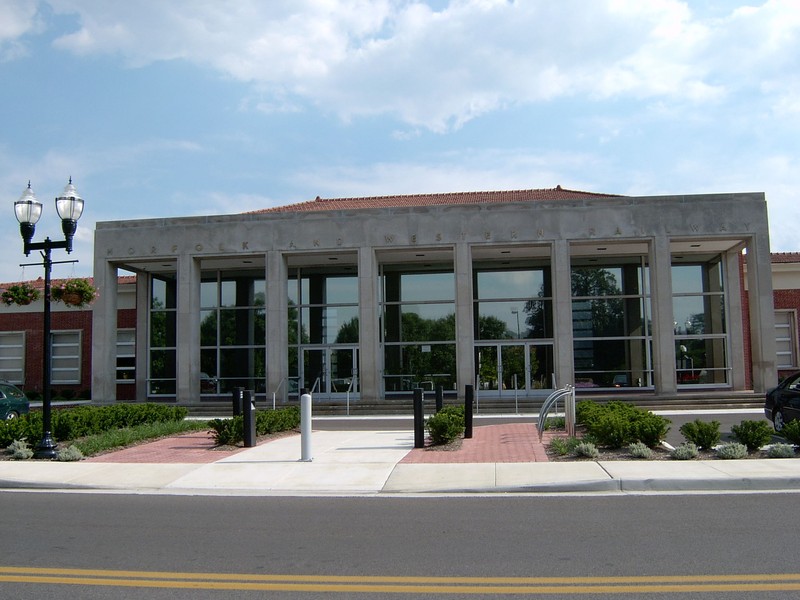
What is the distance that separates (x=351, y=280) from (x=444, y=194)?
5.84 m

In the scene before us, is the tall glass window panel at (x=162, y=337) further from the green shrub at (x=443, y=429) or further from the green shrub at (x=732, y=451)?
the green shrub at (x=732, y=451)

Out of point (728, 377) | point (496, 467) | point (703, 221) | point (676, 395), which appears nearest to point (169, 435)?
point (496, 467)

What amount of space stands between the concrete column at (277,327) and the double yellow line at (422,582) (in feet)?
71.2

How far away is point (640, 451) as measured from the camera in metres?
12.3

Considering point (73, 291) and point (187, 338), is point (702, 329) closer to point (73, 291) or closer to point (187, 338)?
point (187, 338)

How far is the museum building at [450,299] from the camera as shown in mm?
27000

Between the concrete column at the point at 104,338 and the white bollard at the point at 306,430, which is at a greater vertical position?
the concrete column at the point at 104,338

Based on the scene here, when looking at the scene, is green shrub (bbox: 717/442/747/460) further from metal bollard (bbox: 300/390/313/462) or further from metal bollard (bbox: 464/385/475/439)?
metal bollard (bbox: 300/390/313/462)

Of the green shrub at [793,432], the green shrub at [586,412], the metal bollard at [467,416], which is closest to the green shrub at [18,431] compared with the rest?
the metal bollard at [467,416]

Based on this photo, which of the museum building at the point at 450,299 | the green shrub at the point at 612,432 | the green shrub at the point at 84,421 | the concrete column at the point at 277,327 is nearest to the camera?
the green shrub at the point at 612,432

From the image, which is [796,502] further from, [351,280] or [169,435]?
[351,280]

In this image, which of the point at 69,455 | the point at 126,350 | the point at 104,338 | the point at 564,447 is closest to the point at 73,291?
the point at 69,455

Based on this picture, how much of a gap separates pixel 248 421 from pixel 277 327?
13369 millimetres

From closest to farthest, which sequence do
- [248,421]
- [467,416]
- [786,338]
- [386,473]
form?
[386,473] < [248,421] < [467,416] < [786,338]
